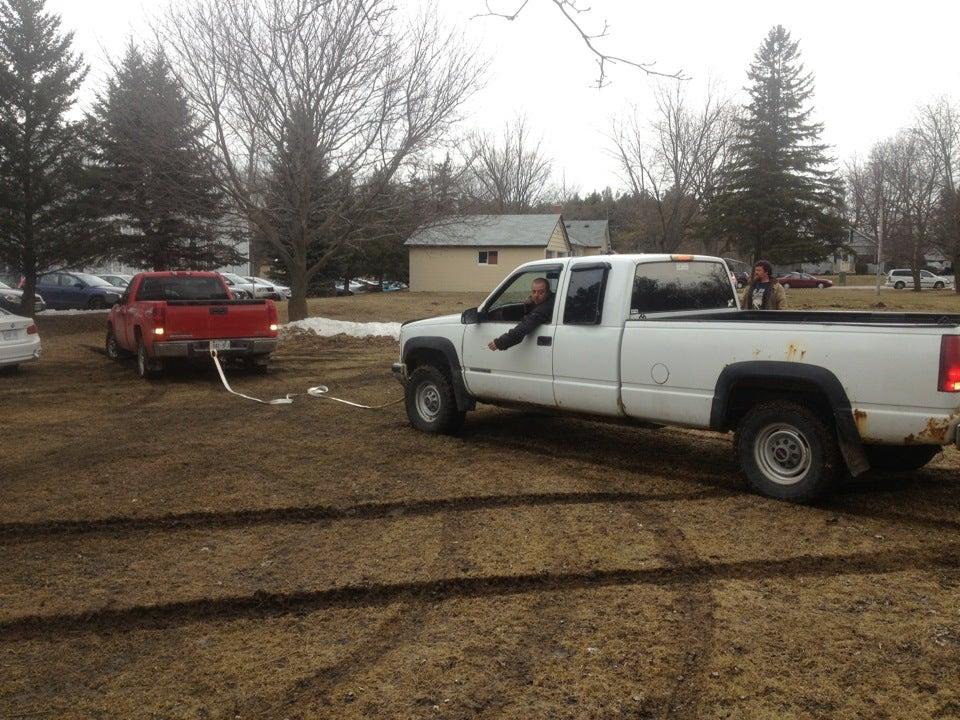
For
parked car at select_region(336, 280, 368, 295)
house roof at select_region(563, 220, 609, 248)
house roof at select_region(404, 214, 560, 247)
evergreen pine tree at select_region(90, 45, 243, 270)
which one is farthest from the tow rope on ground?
house roof at select_region(563, 220, 609, 248)

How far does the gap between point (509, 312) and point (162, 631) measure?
189 inches

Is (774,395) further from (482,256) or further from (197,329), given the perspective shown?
(482,256)

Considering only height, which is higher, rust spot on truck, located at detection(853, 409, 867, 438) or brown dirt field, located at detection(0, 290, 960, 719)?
rust spot on truck, located at detection(853, 409, 867, 438)

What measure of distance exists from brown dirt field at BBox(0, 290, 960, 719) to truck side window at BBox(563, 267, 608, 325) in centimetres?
128

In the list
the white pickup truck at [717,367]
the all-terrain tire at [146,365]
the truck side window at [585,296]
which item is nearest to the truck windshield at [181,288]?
the all-terrain tire at [146,365]

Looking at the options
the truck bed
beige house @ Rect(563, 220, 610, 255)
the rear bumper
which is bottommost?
the rear bumper

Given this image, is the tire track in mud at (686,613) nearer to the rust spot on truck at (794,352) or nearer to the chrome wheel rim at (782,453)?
the chrome wheel rim at (782,453)

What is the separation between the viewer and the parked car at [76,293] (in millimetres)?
33656

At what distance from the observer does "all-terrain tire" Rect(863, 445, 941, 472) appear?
6.54 meters

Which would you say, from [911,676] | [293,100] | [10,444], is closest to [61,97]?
[293,100]

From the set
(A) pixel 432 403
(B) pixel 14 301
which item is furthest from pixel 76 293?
(A) pixel 432 403

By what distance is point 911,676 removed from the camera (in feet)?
12.0

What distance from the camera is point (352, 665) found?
3850 millimetres

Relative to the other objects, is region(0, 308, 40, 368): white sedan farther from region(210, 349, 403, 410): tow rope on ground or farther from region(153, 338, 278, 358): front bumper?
region(210, 349, 403, 410): tow rope on ground
